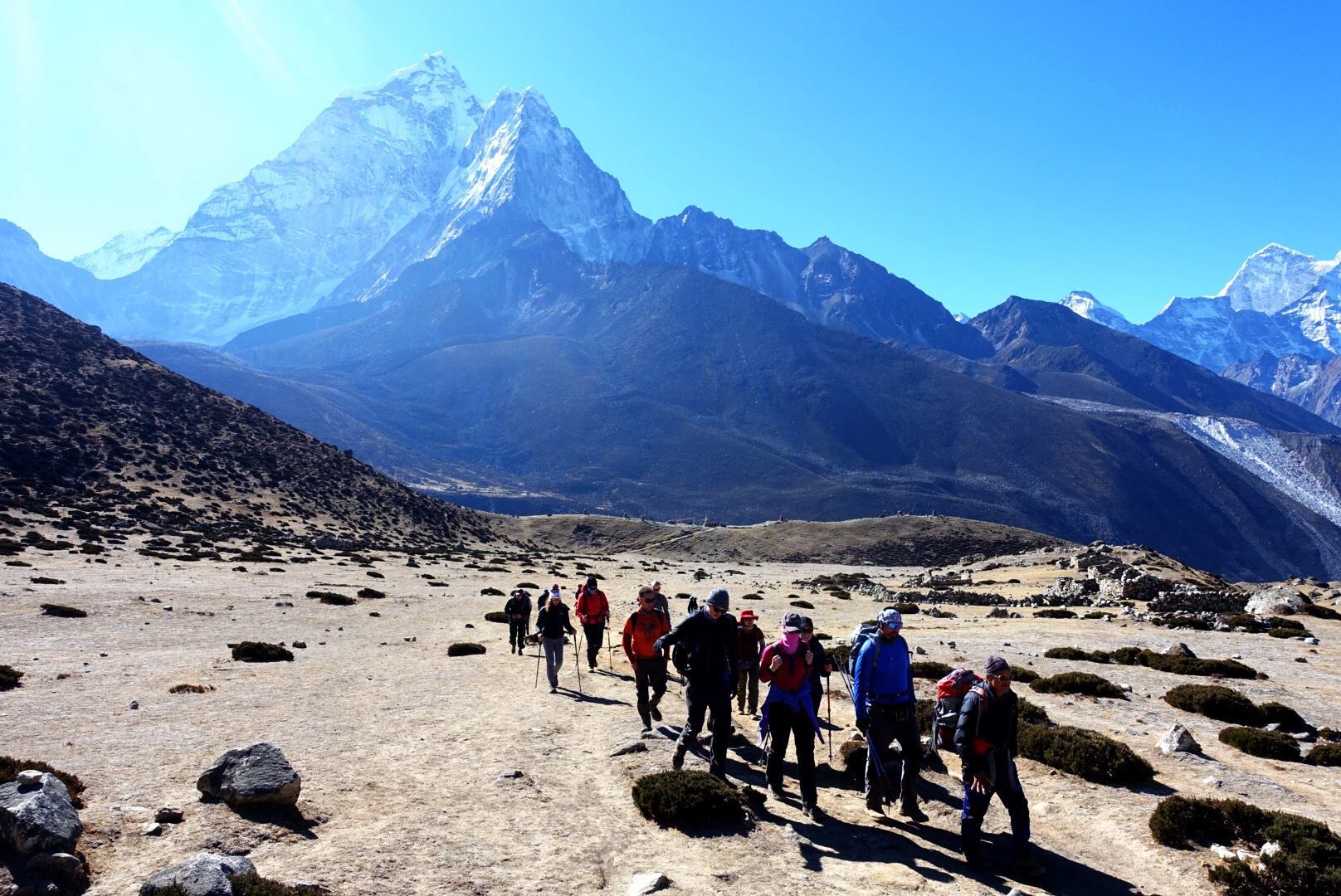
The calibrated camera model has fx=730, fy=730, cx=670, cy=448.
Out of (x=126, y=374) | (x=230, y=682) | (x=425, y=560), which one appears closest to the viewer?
(x=230, y=682)

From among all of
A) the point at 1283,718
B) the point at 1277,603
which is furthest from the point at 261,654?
the point at 1277,603

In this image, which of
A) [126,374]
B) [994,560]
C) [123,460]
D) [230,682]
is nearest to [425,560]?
[123,460]

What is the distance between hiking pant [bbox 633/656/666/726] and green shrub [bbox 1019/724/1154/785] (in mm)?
5927

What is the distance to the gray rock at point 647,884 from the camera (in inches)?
285

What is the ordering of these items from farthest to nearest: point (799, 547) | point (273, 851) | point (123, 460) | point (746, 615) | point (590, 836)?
point (799, 547), point (123, 460), point (746, 615), point (590, 836), point (273, 851)

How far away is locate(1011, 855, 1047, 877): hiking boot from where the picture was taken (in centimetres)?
784

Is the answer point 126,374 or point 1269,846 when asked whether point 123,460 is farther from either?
point 1269,846

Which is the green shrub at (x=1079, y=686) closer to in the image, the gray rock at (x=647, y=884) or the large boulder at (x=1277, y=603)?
the gray rock at (x=647, y=884)

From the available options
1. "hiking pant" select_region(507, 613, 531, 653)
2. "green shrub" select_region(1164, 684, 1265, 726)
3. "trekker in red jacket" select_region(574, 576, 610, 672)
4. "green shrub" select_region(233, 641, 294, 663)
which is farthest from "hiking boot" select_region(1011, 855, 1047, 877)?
"green shrub" select_region(233, 641, 294, 663)

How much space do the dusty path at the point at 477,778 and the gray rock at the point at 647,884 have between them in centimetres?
21

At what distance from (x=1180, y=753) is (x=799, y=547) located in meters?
83.8

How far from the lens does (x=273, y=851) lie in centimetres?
755

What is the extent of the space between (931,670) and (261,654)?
16.9 metres

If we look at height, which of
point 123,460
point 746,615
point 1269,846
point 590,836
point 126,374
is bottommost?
point 590,836
